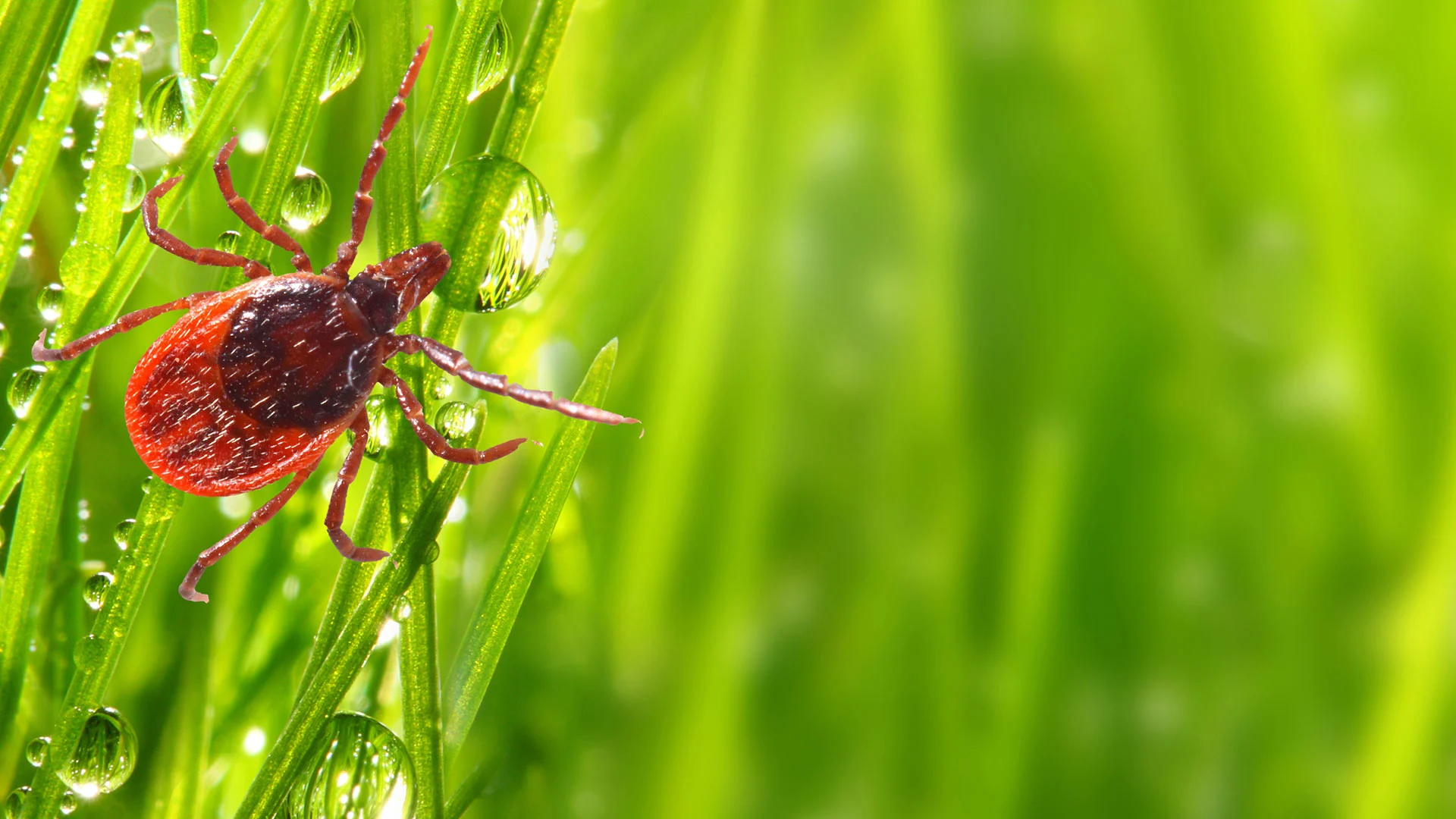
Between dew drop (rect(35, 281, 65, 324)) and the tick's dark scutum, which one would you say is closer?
dew drop (rect(35, 281, 65, 324))

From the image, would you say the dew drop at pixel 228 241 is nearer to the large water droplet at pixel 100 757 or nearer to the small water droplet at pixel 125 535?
the small water droplet at pixel 125 535

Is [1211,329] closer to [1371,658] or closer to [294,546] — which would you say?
[1371,658]

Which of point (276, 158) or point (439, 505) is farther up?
point (276, 158)

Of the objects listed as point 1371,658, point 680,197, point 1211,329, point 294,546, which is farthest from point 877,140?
point 1371,658

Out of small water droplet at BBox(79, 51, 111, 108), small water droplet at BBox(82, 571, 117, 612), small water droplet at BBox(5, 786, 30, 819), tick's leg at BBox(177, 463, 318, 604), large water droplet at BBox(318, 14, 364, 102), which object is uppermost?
large water droplet at BBox(318, 14, 364, 102)

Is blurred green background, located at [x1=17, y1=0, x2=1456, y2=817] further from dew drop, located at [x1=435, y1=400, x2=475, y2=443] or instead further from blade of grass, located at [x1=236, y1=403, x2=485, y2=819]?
blade of grass, located at [x1=236, y1=403, x2=485, y2=819]

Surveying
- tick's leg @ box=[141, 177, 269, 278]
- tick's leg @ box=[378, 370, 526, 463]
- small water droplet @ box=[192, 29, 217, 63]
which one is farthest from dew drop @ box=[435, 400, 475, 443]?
small water droplet @ box=[192, 29, 217, 63]

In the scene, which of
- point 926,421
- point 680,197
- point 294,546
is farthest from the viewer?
point 926,421
